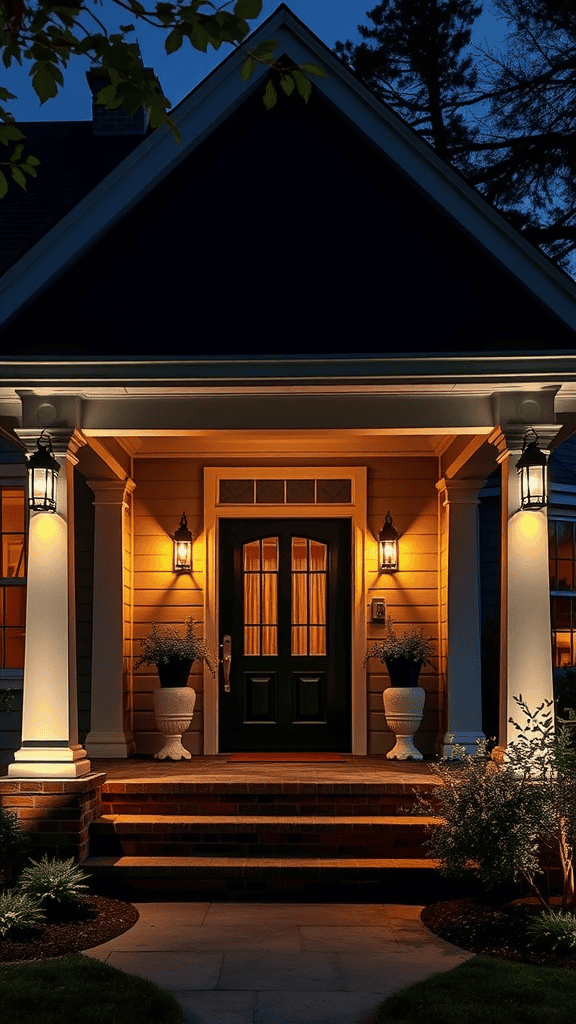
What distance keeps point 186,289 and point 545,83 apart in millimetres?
9258

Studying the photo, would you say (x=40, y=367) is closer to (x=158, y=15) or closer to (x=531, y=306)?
(x=531, y=306)

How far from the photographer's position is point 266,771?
8289 millimetres

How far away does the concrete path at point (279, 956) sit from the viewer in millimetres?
4758

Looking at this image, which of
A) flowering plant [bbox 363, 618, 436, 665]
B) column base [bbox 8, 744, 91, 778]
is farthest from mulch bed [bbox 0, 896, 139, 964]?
flowering plant [bbox 363, 618, 436, 665]

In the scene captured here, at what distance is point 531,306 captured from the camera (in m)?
7.35

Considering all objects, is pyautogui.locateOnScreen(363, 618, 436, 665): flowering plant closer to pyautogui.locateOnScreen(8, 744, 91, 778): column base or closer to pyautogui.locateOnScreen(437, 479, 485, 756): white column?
pyautogui.locateOnScreen(437, 479, 485, 756): white column

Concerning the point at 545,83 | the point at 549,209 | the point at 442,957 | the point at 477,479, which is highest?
the point at 545,83

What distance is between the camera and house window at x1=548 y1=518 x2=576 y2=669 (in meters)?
11.0

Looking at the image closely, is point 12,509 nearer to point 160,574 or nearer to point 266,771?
point 160,574

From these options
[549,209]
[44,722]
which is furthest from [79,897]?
[549,209]

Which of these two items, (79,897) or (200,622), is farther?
(200,622)

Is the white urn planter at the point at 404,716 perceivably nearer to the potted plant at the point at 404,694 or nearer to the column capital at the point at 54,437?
the potted plant at the point at 404,694

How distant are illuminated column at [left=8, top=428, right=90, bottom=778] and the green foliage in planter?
1.64ft

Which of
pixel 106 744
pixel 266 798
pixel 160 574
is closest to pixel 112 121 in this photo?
pixel 160 574
